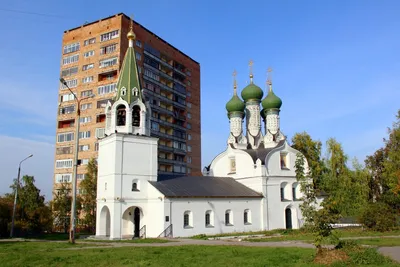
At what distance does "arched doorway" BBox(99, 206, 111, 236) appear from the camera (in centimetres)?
2808

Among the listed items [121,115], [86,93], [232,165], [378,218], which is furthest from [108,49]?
[378,218]

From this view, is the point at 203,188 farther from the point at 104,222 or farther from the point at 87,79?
the point at 87,79

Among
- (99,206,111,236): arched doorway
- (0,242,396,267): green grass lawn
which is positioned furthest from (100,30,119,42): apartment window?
(0,242,396,267): green grass lawn

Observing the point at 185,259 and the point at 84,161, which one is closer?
the point at 185,259

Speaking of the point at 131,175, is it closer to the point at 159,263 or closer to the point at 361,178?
the point at 159,263

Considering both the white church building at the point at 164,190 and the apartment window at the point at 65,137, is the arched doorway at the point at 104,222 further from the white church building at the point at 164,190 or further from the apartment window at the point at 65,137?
the apartment window at the point at 65,137

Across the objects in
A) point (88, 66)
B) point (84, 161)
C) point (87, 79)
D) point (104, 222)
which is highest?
point (88, 66)

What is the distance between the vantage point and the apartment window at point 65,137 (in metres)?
52.3

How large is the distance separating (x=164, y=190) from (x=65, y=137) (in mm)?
30224

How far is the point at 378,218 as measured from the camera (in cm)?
2783

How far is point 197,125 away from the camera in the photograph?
219ft

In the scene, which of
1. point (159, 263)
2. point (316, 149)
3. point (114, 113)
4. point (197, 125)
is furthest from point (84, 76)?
point (159, 263)

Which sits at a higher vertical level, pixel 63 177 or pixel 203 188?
pixel 63 177

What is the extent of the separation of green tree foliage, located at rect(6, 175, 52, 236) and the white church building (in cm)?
765
